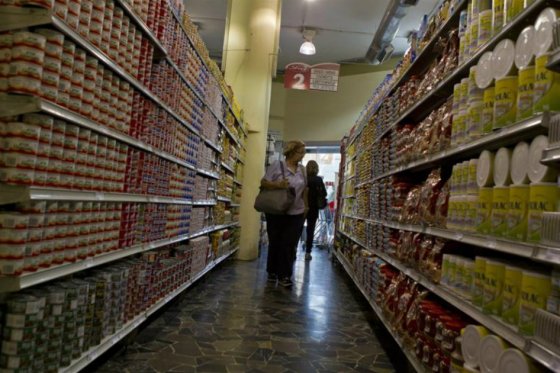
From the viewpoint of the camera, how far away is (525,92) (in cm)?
152

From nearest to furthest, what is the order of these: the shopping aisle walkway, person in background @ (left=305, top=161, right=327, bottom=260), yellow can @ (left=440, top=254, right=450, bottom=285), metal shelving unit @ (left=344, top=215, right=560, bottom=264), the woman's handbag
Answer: metal shelving unit @ (left=344, top=215, right=560, bottom=264) < yellow can @ (left=440, top=254, right=450, bottom=285) < the shopping aisle walkway < the woman's handbag < person in background @ (left=305, top=161, right=327, bottom=260)

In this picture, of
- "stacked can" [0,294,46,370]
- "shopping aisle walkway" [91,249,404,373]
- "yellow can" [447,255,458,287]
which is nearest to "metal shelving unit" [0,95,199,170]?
"stacked can" [0,294,46,370]

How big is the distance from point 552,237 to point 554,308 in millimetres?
201

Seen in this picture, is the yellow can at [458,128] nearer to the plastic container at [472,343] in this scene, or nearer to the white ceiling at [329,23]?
the plastic container at [472,343]

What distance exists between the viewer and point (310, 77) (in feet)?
30.5

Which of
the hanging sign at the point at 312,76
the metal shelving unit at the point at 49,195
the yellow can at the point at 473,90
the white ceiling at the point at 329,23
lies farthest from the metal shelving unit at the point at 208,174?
the white ceiling at the point at 329,23

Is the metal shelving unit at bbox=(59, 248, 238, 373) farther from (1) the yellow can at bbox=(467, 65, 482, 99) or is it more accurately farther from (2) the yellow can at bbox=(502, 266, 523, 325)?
(1) the yellow can at bbox=(467, 65, 482, 99)

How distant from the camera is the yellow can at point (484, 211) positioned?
1741 millimetres

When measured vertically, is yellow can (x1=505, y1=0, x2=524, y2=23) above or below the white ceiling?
below

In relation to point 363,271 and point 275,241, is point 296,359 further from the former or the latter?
point 275,241

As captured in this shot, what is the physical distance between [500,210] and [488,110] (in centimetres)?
44

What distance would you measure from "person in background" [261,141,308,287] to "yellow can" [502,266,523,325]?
357cm

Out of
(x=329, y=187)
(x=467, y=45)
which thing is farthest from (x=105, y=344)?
(x=329, y=187)

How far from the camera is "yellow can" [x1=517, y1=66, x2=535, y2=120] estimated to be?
1.50 m
